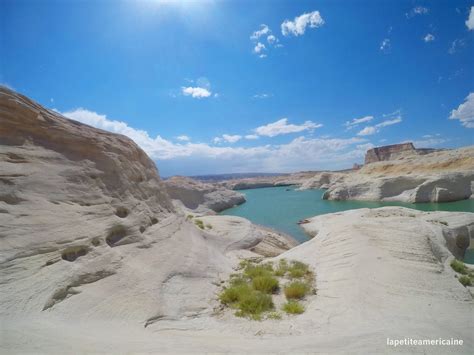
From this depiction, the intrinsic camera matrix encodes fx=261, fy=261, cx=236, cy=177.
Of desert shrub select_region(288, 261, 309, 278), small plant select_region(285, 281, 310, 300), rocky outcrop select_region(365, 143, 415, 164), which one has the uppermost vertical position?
rocky outcrop select_region(365, 143, 415, 164)

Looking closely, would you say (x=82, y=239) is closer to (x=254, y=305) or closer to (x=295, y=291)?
(x=254, y=305)

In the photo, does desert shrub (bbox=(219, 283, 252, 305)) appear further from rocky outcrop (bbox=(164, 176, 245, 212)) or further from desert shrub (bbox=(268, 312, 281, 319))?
rocky outcrop (bbox=(164, 176, 245, 212))

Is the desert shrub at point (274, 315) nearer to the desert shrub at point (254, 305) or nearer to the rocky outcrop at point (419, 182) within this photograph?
the desert shrub at point (254, 305)

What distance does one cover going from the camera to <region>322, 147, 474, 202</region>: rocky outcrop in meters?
38.5

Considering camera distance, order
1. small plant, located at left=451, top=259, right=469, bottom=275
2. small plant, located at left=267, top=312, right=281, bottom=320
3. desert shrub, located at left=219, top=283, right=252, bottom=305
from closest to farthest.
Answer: small plant, located at left=267, top=312, right=281, bottom=320
desert shrub, located at left=219, top=283, right=252, bottom=305
small plant, located at left=451, top=259, right=469, bottom=275

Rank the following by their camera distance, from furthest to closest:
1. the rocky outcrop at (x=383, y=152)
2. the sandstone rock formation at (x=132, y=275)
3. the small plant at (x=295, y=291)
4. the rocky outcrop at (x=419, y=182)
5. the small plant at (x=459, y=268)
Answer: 1. the rocky outcrop at (x=383, y=152)
2. the rocky outcrop at (x=419, y=182)
3. the small plant at (x=459, y=268)
4. the small plant at (x=295, y=291)
5. the sandstone rock formation at (x=132, y=275)

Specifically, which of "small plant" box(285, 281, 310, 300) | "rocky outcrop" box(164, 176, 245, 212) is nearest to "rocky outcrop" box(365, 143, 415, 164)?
"rocky outcrop" box(164, 176, 245, 212)

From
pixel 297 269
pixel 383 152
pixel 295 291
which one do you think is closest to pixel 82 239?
pixel 295 291

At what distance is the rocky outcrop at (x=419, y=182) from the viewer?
38500 mm

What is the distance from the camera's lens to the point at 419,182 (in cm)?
4209

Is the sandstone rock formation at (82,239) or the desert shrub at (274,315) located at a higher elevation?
the sandstone rock formation at (82,239)

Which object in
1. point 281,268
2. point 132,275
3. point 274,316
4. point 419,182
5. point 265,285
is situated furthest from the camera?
point 419,182

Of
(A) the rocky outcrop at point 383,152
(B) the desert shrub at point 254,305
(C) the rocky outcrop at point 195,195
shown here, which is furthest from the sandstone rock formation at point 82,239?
(A) the rocky outcrop at point 383,152

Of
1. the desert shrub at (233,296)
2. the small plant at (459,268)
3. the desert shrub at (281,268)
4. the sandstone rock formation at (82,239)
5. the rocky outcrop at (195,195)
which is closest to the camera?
the sandstone rock formation at (82,239)
